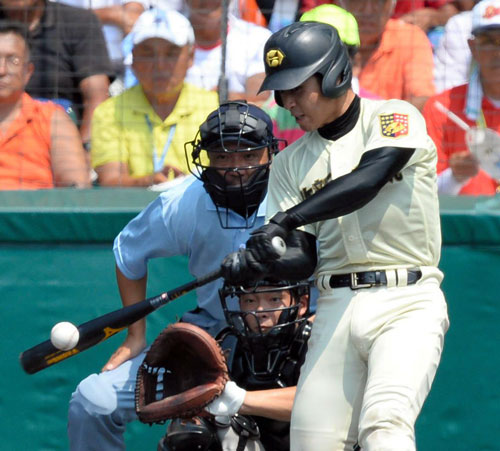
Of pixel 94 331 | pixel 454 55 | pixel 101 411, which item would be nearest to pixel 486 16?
pixel 454 55

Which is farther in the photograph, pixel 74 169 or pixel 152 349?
pixel 74 169

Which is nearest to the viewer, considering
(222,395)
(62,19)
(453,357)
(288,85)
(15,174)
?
(288,85)

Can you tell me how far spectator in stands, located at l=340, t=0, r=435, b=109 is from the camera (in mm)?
5520

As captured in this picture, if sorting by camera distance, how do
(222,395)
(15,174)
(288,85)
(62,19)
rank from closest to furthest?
(288,85) < (222,395) < (15,174) < (62,19)

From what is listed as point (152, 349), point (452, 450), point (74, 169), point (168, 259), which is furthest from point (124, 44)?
point (452, 450)

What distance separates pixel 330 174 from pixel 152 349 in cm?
95

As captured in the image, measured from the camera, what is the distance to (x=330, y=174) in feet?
12.4

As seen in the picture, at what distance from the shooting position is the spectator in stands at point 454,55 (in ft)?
A: 17.6

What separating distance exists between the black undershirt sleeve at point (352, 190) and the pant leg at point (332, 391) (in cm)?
33

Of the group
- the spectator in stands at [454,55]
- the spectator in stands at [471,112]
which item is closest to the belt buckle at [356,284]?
the spectator in stands at [471,112]

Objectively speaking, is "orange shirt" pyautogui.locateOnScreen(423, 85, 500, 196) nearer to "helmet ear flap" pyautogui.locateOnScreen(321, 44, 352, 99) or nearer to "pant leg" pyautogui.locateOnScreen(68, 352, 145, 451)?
"helmet ear flap" pyautogui.locateOnScreen(321, 44, 352, 99)

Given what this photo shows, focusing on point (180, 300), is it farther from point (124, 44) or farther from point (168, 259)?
point (124, 44)

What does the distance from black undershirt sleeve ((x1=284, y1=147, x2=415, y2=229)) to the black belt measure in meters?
0.27

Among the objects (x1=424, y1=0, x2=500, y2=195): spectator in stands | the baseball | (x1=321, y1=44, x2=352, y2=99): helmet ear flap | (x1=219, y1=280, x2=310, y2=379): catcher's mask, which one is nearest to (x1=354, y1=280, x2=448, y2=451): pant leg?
(x1=219, y1=280, x2=310, y2=379): catcher's mask
